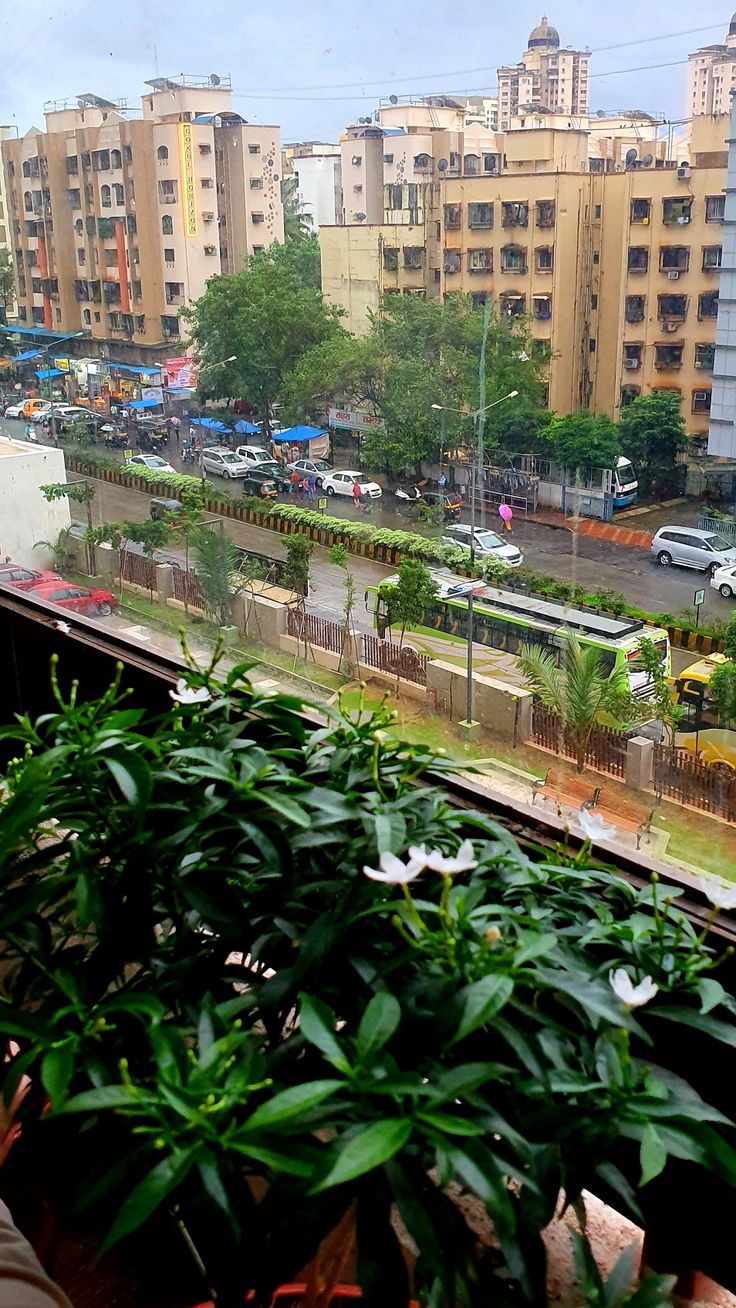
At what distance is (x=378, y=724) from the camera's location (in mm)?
988

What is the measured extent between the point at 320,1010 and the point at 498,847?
0.84 ft

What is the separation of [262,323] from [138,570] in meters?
0.53

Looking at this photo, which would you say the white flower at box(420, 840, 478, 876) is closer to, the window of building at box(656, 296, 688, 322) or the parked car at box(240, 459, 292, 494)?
the window of building at box(656, 296, 688, 322)

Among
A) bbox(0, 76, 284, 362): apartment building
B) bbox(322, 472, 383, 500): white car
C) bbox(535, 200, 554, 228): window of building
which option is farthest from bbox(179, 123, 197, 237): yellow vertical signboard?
bbox(535, 200, 554, 228): window of building

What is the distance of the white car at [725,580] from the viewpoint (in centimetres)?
147

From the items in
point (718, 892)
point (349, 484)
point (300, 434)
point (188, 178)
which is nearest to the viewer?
point (718, 892)

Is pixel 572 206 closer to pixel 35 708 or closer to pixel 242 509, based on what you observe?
pixel 242 509

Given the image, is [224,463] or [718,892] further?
[224,463]

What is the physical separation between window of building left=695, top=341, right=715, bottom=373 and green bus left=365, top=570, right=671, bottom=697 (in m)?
0.37

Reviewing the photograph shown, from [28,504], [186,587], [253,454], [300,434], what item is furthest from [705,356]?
[28,504]

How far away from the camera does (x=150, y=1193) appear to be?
56 centimetres

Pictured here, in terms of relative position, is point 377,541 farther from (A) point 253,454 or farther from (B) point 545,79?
(B) point 545,79

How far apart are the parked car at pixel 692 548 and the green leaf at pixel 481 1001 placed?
0.98 metres

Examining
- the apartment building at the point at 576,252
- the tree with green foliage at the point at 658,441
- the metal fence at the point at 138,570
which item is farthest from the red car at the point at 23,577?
the tree with green foliage at the point at 658,441
